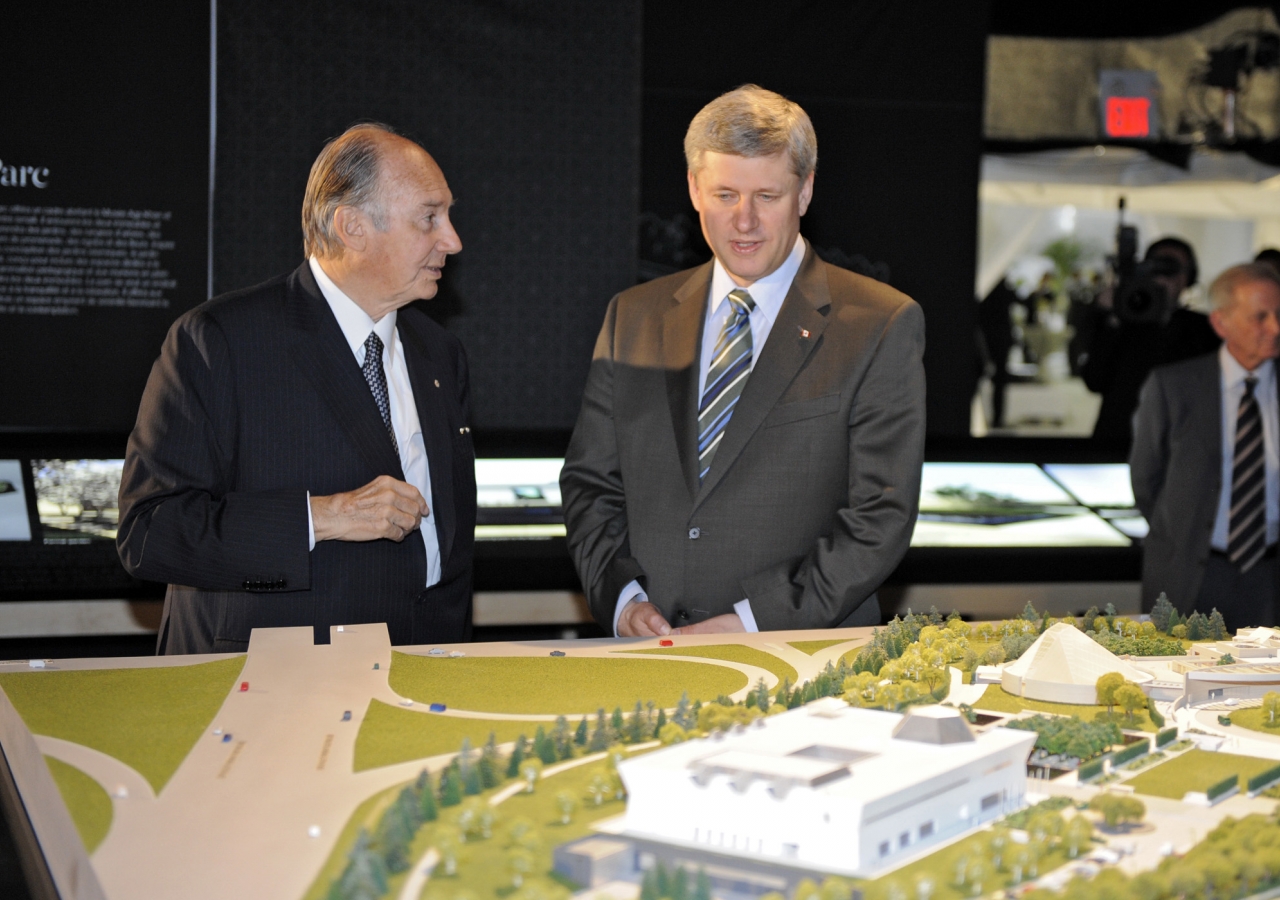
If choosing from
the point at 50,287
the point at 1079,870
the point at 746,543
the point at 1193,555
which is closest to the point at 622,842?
the point at 1079,870

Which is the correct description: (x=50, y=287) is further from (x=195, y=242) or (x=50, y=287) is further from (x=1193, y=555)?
(x=1193, y=555)

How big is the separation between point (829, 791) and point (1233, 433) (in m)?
4.24

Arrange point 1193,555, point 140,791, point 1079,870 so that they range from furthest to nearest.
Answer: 1. point 1193,555
2. point 140,791
3. point 1079,870

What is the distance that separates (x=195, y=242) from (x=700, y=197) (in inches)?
117

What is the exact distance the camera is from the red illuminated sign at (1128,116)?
6.77 m

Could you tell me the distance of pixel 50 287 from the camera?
528 cm

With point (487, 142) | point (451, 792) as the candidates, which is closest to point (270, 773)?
point (451, 792)

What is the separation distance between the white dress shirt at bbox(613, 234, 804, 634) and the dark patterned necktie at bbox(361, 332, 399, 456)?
654 millimetres

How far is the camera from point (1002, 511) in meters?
6.48

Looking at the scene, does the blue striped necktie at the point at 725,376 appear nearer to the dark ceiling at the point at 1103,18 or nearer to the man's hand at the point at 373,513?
the man's hand at the point at 373,513

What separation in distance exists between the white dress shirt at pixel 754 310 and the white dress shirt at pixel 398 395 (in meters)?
0.45

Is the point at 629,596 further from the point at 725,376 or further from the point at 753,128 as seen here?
the point at 753,128

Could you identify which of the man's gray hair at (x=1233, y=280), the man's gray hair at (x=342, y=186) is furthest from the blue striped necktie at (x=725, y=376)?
the man's gray hair at (x=1233, y=280)

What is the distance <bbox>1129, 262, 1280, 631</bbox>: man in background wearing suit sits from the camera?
5148 millimetres
